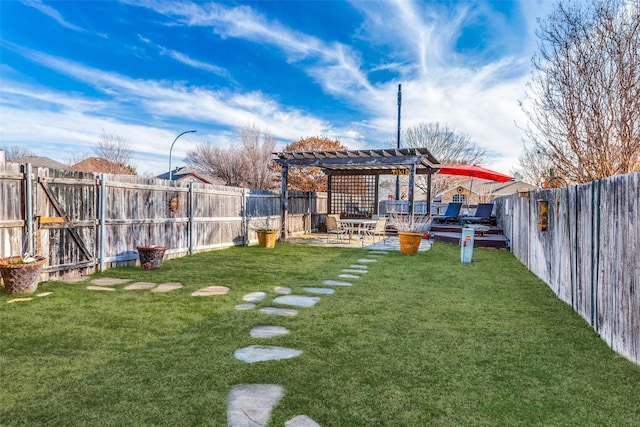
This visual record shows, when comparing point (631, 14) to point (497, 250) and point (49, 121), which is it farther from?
point (49, 121)

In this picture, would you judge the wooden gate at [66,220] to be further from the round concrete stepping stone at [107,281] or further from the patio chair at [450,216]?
the patio chair at [450,216]

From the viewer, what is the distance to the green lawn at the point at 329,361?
6.28ft

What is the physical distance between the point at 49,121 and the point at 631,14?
896 inches

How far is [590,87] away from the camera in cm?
624

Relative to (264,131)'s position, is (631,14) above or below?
below

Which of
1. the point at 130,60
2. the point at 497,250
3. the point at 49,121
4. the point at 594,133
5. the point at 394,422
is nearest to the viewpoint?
the point at 394,422

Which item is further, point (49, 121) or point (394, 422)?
point (49, 121)

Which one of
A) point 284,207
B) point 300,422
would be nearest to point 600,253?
point 300,422

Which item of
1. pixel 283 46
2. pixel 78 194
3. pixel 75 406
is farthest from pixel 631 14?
pixel 283 46

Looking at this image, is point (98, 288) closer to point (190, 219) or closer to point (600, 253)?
point (190, 219)

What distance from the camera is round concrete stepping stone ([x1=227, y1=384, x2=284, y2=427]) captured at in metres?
1.82

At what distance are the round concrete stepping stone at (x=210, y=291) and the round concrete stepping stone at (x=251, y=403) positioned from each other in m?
2.50

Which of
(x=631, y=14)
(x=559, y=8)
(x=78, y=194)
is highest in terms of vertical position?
(x=559, y=8)

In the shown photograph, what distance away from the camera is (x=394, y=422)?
5.98ft
